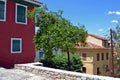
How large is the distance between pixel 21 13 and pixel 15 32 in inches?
67.6

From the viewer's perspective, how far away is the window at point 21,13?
78.5 ft

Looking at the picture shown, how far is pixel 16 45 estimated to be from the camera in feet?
78.4

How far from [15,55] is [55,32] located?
173 inches

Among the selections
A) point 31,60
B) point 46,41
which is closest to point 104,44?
point 31,60

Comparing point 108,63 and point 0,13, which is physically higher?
point 0,13

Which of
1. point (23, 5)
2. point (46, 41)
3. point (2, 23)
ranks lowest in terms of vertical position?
point (46, 41)

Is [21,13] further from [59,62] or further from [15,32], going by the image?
[59,62]

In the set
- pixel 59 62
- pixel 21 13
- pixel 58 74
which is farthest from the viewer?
pixel 59 62

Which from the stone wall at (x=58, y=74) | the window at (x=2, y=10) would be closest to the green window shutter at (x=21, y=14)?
the window at (x=2, y=10)

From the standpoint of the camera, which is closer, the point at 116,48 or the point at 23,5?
the point at 23,5

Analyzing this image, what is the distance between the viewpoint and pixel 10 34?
76.4 feet

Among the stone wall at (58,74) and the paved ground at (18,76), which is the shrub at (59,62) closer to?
the stone wall at (58,74)

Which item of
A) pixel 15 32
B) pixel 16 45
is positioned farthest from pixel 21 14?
pixel 16 45

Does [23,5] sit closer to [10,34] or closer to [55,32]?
[10,34]
